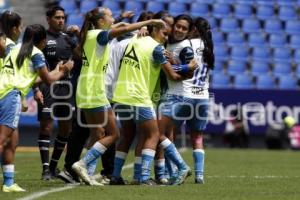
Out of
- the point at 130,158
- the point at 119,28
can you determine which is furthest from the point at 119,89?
the point at 130,158

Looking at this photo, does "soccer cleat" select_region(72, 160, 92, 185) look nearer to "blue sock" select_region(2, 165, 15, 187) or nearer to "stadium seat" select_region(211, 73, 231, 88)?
"blue sock" select_region(2, 165, 15, 187)

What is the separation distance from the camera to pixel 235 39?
25.8m

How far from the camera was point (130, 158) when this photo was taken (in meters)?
16.6

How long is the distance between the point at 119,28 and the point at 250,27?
17234 millimetres

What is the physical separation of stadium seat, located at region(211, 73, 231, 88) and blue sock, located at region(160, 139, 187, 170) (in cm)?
1372

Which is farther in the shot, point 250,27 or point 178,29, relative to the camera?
point 250,27

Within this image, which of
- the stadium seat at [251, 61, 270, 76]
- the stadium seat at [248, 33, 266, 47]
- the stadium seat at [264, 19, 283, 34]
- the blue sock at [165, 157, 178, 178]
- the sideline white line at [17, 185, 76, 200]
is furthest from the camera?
the stadium seat at [264, 19, 283, 34]

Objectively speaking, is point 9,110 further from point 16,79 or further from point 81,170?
point 81,170

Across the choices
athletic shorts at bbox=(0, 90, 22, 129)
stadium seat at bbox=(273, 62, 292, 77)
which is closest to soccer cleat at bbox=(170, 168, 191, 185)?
athletic shorts at bbox=(0, 90, 22, 129)

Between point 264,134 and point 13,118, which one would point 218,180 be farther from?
point 264,134

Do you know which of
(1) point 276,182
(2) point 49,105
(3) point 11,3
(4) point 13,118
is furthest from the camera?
(3) point 11,3

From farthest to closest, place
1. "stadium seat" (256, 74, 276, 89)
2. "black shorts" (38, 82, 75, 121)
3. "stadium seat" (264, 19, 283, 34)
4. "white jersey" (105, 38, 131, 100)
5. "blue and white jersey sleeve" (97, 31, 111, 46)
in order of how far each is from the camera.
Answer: "stadium seat" (264, 19, 283, 34), "stadium seat" (256, 74, 276, 89), "black shorts" (38, 82, 75, 121), "white jersey" (105, 38, 131, 100), "blue and white jersey sleeve" (97, 31, 111, 46)

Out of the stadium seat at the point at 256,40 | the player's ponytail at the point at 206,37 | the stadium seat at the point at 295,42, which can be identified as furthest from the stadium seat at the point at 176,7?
the player's ponytail at the point at 206,37

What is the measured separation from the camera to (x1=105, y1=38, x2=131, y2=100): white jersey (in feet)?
34.8
